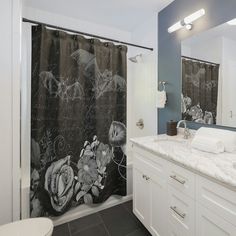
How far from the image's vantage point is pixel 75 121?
1754 millimetres

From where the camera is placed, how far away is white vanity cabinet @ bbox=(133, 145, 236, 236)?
0.83 m

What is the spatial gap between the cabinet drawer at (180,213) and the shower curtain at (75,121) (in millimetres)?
916

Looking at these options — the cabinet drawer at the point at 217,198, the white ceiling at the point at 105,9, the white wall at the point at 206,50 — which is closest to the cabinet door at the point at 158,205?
the cabinet drawer at the point at 217,198

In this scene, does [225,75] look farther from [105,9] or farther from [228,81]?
[105,9]

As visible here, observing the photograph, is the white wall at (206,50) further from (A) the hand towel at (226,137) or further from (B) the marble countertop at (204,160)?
(B) the marble countertop at (204,160)

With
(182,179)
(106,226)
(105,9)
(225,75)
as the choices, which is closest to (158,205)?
(182,179)

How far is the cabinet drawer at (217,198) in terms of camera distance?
78 centimetres

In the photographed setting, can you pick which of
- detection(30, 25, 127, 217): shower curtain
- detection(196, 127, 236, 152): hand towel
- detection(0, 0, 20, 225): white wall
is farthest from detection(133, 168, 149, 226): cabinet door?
detection(0, 0, 20, 225): white wall

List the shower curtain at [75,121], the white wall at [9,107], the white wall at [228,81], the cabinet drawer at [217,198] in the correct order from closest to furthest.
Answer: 1. the cabinet drawer at [217,198]
2. the white wall at [9,107]
3. the white wall at [228,81]
4. the shower curtain at [75,121]

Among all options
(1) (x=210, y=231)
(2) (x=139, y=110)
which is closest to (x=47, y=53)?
(2) (x=139, y=110)

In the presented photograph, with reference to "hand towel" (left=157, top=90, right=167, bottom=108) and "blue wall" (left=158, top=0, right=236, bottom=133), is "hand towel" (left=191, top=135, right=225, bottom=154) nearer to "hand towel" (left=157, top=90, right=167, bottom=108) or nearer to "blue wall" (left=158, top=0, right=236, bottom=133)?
"blue wall" (left=158, top=0, right=236, bottom=133)

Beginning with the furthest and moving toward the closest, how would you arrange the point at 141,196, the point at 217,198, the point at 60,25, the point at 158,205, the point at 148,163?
the point at 60,25
the point at 141,196
the point at 148,163
the point at 158,205
the point at 217,198

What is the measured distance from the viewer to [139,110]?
8.21 feet

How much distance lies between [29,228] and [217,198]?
1101 mm
